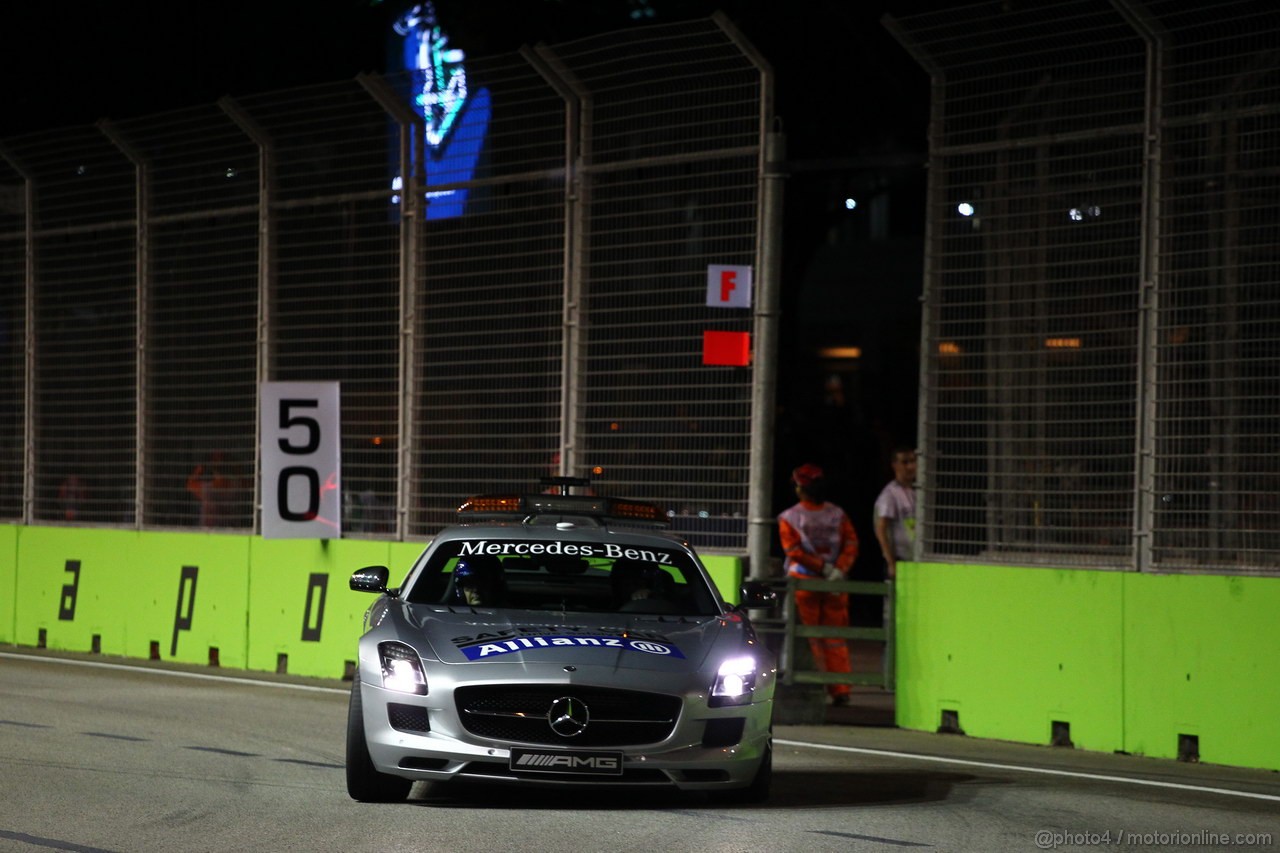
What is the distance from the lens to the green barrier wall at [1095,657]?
11.3 metres

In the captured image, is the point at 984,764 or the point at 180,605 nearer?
the point at 984,764

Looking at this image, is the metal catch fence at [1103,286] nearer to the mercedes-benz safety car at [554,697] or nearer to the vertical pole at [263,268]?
the mercedes-benz safety car at [554,697]

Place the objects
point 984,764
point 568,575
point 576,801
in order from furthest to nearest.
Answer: point 984,764
point 568,575
point 576,801

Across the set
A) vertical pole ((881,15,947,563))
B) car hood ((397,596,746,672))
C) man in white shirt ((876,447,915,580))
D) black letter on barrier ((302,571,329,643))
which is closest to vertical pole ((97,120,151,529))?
black letter on barrier ((302,571,329,643))

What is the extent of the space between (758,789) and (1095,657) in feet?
12.2

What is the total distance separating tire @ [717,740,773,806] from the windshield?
895mm

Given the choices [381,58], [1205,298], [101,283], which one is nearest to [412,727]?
[1205,298]

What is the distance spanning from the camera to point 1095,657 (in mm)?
12000

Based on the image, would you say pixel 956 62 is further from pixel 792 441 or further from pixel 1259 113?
pixel 792 441

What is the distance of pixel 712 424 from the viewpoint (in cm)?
1420

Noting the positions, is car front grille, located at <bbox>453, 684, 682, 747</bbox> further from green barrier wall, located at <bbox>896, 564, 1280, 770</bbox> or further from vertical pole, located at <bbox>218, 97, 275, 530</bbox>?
vertical pole, located at <bbox>218, 97, 275, 530</bbox>

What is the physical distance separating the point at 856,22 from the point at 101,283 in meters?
8.92

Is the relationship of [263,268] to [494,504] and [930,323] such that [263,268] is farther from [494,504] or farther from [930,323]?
[494,504]

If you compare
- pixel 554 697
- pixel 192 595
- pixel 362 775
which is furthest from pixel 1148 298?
pixel 192 595
